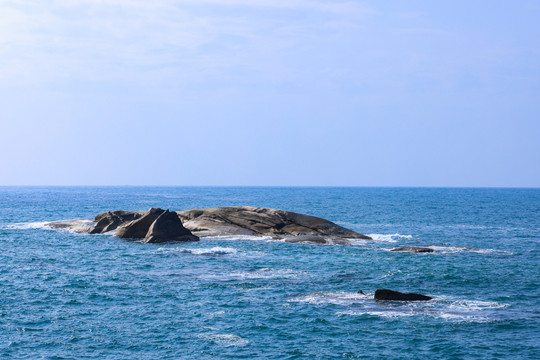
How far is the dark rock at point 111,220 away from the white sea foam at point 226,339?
4498 cm

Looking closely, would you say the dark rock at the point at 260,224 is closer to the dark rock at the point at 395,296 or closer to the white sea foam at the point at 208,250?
the white sea foam at the point at 208,250

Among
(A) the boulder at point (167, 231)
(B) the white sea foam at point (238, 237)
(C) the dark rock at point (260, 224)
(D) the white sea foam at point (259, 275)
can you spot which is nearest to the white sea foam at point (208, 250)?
(A) the boulder at point (167, 231)

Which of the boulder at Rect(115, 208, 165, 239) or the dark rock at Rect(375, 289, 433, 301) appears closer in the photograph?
the dark rock at Rect(375, 289, 433, 301)

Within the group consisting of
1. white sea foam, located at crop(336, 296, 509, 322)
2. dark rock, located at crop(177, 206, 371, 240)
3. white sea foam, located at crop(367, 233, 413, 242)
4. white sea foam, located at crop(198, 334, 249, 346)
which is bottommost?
white sea foam, located at crop(198, 334, 249, 346)

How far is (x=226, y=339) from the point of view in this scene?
27.9 meters

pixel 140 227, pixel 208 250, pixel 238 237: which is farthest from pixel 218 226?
pixel 208 250

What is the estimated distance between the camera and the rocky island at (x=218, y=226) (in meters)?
62.0

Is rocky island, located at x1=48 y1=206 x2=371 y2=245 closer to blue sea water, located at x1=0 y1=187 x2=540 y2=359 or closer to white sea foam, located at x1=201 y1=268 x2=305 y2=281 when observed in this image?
blue sea water, located at x1=0 y1=187 x2=540 y2=359

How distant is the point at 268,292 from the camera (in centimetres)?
3734

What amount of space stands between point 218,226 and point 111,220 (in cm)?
1474

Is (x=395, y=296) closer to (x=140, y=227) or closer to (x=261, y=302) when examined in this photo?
(x=261, y=302)

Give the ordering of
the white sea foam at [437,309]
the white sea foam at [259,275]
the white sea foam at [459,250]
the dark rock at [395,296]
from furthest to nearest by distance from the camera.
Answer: the white sea foam at [459,250]
the white sea foam at [259,275]
the dark rock at [395,296]
the white sea foam at [437,309]

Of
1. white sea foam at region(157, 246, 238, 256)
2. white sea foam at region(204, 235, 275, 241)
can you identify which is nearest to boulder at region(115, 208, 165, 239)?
white sea foam at region(204, 235, 275, 241)

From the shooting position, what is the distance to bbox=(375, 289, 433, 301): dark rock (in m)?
34.5
